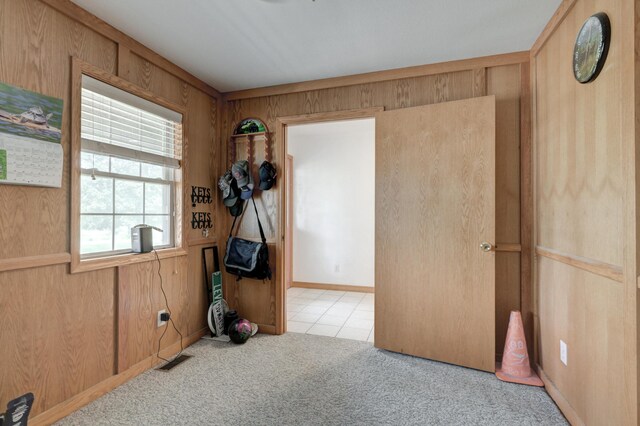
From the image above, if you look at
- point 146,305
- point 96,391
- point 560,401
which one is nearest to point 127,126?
point 146,305

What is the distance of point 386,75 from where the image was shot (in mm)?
2764

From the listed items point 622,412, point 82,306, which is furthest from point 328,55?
point 622,412

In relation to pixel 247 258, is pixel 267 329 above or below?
below

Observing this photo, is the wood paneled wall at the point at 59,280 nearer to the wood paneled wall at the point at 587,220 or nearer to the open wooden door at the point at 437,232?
the open wooden door at the point at 437,232

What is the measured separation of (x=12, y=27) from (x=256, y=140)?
186 cm

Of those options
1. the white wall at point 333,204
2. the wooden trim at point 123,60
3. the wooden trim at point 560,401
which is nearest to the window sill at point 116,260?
the wooden trim at point 123,60

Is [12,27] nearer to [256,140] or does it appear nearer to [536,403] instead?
[256,140]

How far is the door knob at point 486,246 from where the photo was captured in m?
2.34

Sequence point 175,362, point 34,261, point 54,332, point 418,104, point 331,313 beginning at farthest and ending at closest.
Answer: point 331,313, point 418,104, point 175,362, point 54,332, point 34,261

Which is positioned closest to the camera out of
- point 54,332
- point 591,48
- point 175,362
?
point 591,48

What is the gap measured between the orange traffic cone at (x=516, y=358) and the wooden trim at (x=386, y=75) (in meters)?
1.97

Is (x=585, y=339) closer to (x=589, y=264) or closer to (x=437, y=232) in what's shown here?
(x=589, y=264)

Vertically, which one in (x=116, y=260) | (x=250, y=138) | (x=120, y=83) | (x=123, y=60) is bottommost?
(x=116, y=260)

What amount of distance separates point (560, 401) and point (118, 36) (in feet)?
12.2
